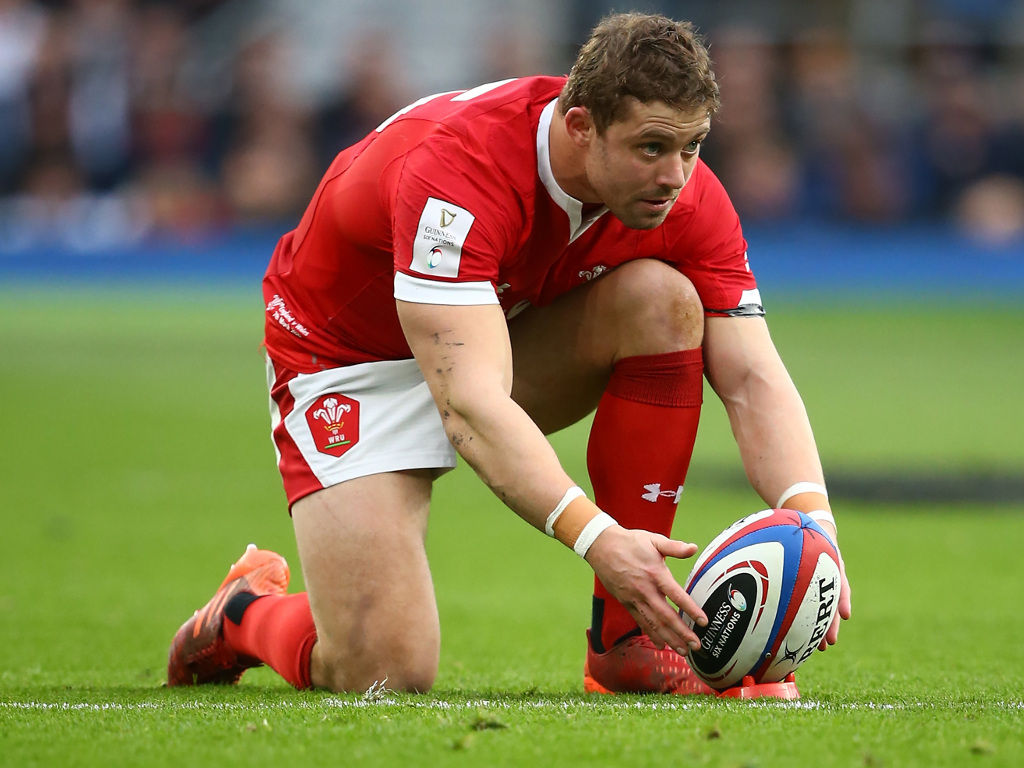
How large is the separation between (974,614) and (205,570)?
3.15 meters

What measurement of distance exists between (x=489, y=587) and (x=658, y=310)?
241 cm

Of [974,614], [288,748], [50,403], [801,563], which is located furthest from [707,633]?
[50,403]

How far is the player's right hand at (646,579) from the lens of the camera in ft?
10.5

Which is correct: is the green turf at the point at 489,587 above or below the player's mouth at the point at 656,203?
below

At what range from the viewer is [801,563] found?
3357mm

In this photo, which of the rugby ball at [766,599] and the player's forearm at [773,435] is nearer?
the rugby ball at [766,599]

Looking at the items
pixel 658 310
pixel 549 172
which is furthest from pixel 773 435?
pixel 549 172

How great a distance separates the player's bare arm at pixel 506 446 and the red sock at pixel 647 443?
0.55 meters

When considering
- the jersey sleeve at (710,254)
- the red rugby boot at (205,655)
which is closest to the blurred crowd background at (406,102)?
the jersey sleeve at (710,254)

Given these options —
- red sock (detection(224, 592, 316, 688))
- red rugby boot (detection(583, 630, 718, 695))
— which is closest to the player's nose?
red rugby boot (detection(583, 630, 718, 695))

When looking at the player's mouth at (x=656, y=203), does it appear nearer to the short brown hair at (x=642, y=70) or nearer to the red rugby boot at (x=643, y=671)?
the short brown hair at (x=642, y=70)

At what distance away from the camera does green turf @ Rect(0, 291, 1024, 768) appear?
2.95m

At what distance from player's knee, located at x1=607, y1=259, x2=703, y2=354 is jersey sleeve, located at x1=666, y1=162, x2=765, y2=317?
7cm

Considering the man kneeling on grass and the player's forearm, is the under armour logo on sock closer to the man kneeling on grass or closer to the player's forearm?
the man kneeling on grass
